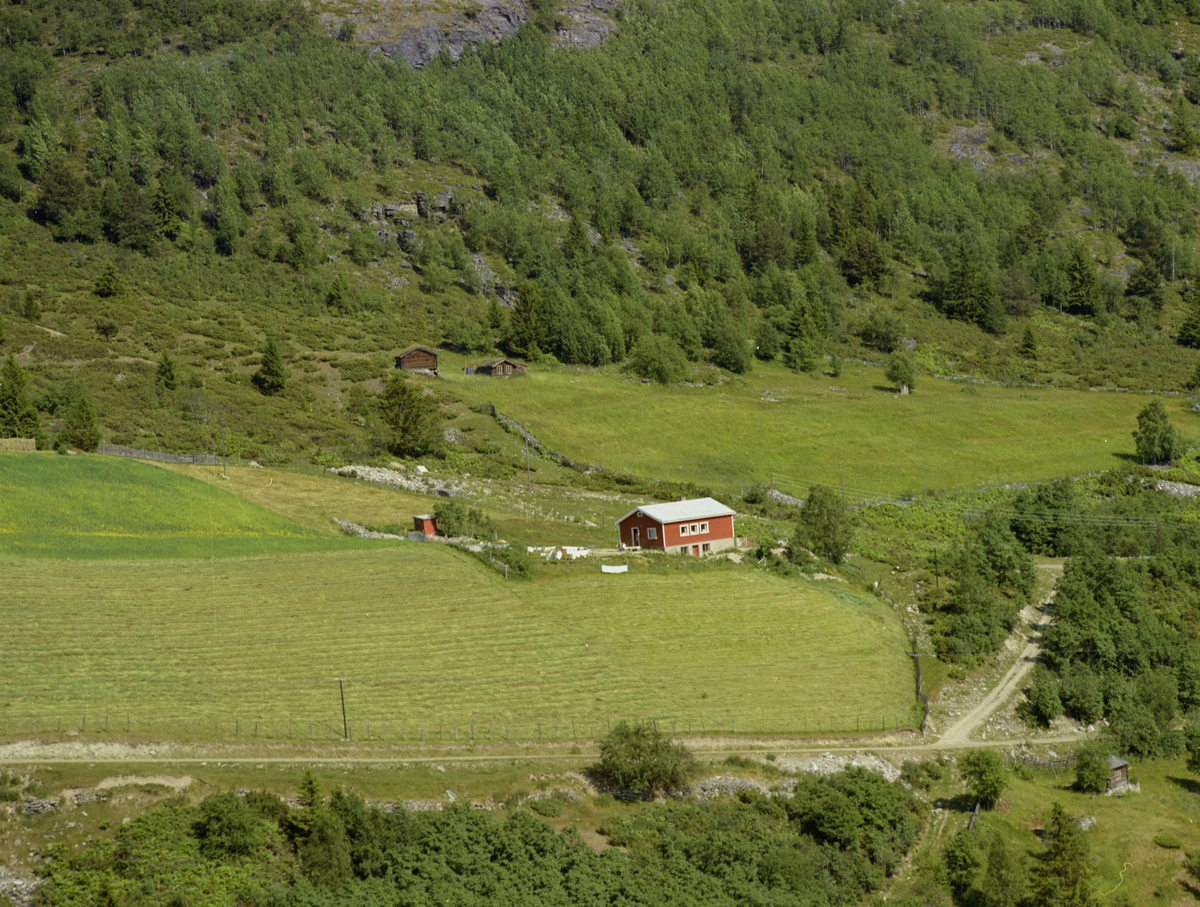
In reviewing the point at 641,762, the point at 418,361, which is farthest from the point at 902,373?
the point at 641,762

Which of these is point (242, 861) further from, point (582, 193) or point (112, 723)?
point (582, 193)

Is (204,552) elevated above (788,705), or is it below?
above

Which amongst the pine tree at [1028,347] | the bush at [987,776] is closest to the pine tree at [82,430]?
the bush at [987,776]

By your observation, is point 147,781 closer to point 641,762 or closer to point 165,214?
point 641,762

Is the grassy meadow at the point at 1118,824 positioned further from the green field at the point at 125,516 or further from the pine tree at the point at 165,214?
the pine tree at the point at 165,214

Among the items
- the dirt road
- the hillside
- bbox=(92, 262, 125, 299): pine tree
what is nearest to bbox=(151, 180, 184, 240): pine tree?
the hillside

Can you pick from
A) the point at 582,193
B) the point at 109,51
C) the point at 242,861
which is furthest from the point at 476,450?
the point at 109,51
